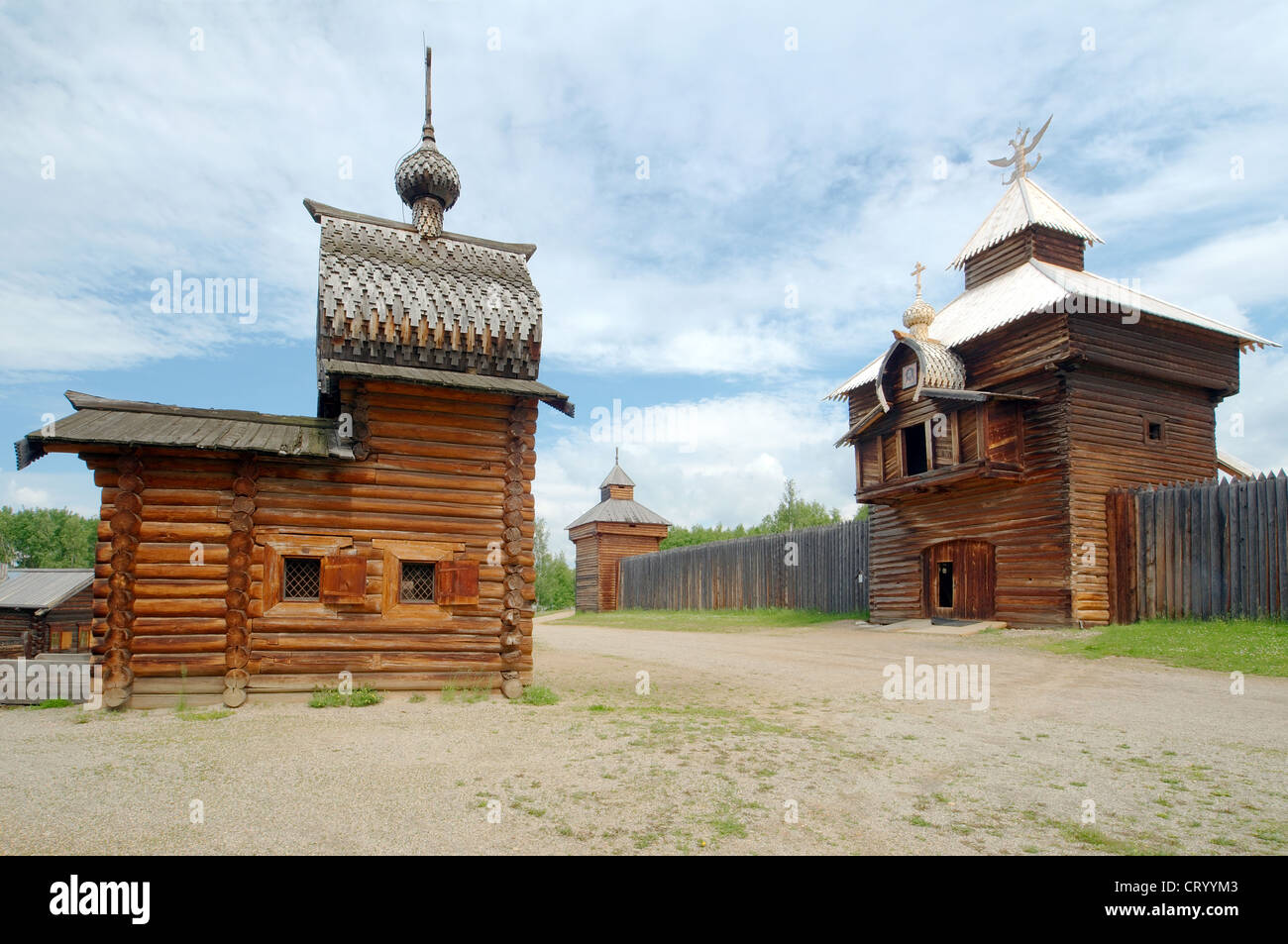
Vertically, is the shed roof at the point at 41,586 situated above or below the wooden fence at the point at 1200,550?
below

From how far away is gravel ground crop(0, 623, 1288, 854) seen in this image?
549cm

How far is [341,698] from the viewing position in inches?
411

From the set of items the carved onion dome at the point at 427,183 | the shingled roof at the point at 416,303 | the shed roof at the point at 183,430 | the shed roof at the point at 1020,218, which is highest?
the shed roof at the point at 1020,218

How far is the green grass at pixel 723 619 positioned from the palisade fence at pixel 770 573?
1.82 feet

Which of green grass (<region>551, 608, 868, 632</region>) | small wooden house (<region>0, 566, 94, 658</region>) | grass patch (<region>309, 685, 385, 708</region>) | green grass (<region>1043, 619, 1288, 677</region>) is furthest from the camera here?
small wooden house (<region>0, 566, 94, 658</region>)

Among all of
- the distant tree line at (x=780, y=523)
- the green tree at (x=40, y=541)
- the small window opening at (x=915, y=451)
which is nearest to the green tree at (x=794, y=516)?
the distant tree line at (x=780, y=523)

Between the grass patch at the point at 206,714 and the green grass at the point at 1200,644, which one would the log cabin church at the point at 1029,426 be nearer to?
the green grass at the point at 1200,644

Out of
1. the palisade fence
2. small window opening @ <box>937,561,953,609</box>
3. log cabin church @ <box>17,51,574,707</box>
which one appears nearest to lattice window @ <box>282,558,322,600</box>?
log cabin church @ <box>17,51,574,707</box>

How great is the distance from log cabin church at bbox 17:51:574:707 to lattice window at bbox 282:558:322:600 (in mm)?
26

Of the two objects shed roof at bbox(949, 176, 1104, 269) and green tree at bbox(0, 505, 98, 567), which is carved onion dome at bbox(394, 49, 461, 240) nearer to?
shed roof at bbox(949, 176, 1104, 269)

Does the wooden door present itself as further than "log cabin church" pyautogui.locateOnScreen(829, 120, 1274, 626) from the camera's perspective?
Yes

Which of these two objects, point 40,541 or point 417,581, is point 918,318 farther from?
point 40,541

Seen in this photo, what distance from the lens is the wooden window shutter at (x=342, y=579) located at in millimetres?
10719

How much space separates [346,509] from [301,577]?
109 cm
